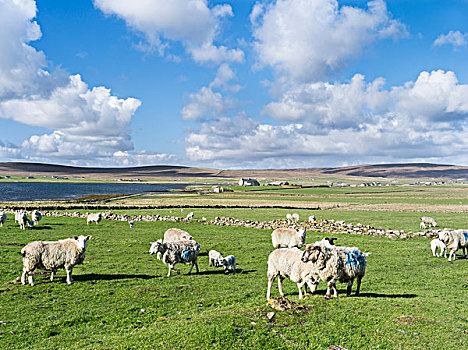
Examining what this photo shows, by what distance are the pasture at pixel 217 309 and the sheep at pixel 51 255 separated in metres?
0.82

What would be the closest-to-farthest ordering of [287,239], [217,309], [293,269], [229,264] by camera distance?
[217,309]
[293,269]
[229,264]
[287,239]

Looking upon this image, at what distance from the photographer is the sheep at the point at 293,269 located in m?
12.6

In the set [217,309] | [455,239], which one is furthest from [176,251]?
[455,239]

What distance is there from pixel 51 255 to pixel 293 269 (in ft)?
38.7

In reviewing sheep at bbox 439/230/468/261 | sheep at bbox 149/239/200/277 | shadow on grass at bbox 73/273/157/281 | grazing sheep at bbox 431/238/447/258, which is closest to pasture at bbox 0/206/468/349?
shadow on grass at bbox 73/273/157/281

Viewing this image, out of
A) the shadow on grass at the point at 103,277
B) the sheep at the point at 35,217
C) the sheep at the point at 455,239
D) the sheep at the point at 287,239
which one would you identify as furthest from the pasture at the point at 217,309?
the sheep at the point at 35,217

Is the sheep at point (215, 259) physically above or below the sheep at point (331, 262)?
below

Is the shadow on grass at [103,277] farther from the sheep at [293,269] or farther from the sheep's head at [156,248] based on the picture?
the sheep at [293,269]

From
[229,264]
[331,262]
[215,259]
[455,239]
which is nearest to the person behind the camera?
[331,262]

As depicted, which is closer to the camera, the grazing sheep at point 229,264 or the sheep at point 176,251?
the sheep at point 176,251

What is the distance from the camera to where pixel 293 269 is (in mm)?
12805

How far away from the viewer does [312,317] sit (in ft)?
34.2

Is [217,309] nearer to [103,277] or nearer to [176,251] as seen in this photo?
[176,251]

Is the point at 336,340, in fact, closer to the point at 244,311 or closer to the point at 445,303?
the point at 244,311
